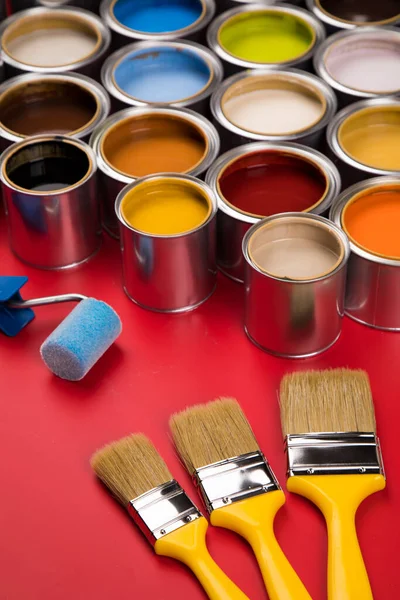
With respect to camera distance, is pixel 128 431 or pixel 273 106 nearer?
pixel 128 431

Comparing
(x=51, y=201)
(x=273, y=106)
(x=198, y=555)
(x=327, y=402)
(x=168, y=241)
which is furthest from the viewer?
(x=273, y=106)

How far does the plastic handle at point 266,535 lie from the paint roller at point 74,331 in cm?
57

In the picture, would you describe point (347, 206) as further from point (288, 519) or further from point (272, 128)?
point (288, 519)

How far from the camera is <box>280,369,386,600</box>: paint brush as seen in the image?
7.43ft

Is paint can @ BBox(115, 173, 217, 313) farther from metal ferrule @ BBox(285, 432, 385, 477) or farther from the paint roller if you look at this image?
metal ferrule @ BBox(285, 432, 385, 477)

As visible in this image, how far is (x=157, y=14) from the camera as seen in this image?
3641 mm

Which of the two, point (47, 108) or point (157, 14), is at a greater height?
point (157, 14)

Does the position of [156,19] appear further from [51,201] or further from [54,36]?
[51,201]

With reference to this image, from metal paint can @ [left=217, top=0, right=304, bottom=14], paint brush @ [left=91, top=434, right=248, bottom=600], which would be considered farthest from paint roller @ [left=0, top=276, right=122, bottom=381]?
metal paint can @ [left=217, top=0, right=304, bottom=14]

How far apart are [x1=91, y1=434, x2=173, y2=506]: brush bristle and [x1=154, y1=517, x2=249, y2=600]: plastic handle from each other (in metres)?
0.13

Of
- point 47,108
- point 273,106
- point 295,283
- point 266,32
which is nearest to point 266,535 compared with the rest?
point 295,283

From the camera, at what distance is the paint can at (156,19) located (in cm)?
348

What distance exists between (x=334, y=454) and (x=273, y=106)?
1.32 m

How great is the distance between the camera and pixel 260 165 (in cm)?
306
